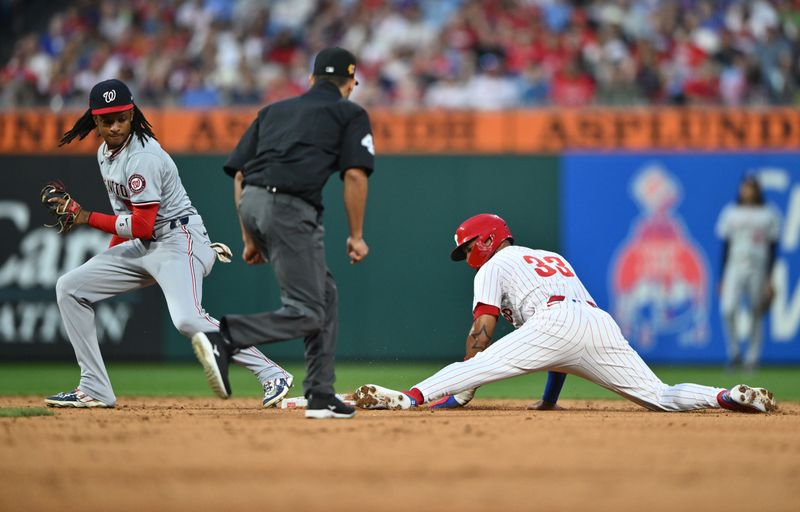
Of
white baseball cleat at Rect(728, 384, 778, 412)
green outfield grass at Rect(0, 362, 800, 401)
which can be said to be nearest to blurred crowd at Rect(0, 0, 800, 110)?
green outfield grass at Rect(0, 362, 800, 401)

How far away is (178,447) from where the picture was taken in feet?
17.6

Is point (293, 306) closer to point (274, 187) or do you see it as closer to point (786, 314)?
point (274, 187)

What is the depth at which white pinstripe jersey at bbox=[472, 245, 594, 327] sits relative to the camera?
712 cm

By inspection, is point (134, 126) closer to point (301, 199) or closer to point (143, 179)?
point (143, 179)

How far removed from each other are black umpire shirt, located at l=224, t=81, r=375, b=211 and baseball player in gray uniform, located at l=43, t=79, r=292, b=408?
1.09m

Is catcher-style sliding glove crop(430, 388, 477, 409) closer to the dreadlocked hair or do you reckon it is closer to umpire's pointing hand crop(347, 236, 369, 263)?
umpire's pointing hand crop(347, 236, 369, 263)

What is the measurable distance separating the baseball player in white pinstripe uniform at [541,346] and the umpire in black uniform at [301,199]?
3.01 ft

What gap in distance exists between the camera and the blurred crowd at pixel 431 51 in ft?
51.8

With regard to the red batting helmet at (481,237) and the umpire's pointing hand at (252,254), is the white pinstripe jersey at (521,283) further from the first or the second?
the umpire's pointing hand at (252,254)

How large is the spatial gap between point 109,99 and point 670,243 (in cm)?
891

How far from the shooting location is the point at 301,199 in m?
6.32

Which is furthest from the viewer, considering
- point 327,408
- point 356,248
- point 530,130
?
point 530,130

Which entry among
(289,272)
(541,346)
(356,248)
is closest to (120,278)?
(289,272)

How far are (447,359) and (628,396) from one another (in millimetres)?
6919
